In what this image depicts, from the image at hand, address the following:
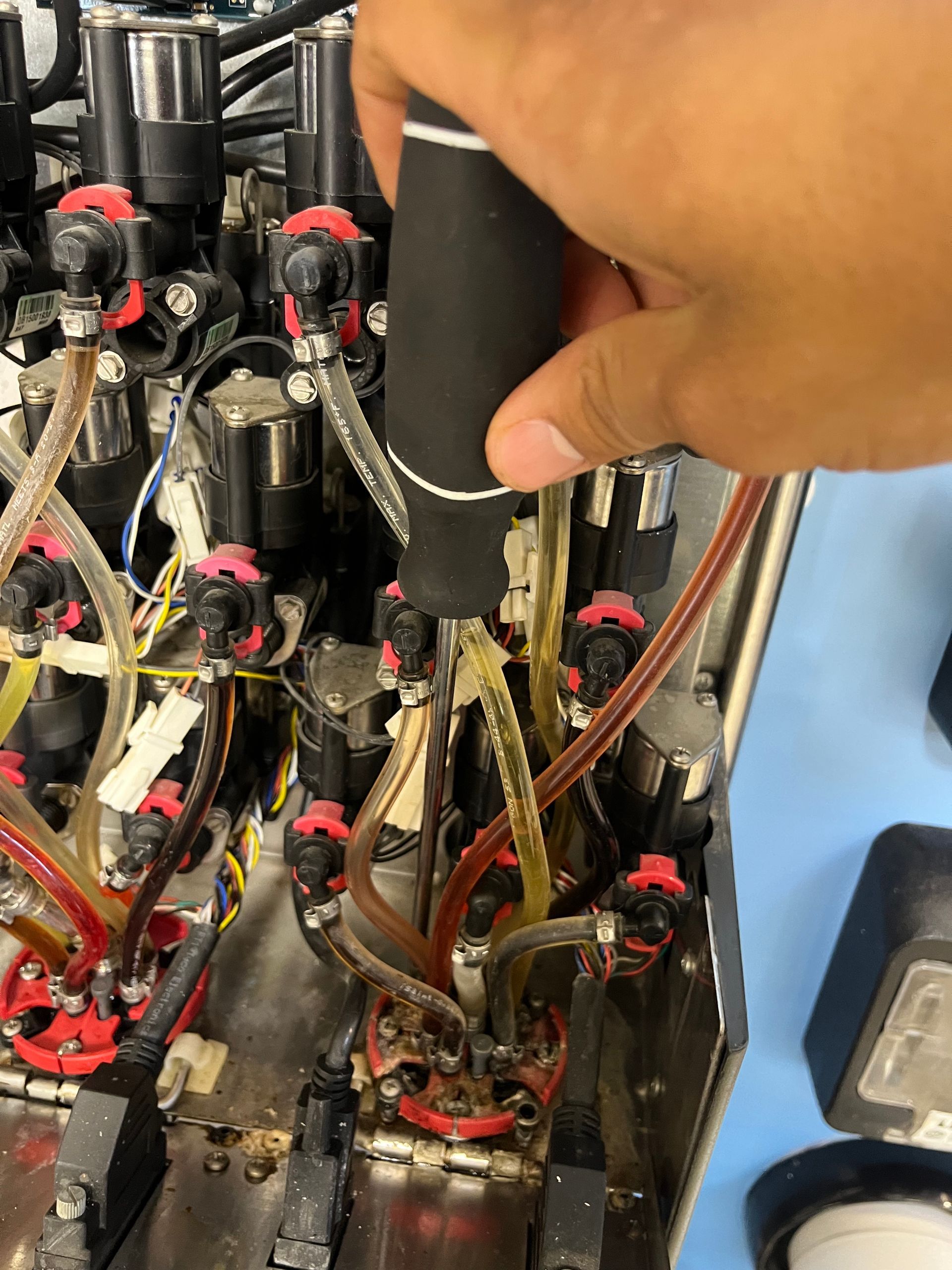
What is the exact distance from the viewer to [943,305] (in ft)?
0.80

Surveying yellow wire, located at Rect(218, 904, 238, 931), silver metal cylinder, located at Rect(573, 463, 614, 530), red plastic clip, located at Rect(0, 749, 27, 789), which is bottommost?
yellow wire, located at Rect(218, 904, 238, 931)

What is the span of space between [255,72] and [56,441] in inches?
16.1

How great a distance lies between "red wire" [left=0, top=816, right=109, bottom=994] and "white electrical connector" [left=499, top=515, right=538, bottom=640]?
407mm

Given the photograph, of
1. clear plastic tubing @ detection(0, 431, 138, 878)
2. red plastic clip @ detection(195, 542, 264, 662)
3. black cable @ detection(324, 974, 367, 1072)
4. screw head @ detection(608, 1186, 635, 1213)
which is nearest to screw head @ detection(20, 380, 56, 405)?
A: clear plastic tubing @ detection(0, 431, 138, 878)

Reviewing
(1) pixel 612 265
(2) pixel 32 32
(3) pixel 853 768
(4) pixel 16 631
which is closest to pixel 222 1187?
(4) pixel 16 631

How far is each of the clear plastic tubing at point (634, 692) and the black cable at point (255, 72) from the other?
56 centimetres

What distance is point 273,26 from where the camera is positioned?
749 mm

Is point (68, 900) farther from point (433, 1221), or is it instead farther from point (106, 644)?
point (433, 1221)

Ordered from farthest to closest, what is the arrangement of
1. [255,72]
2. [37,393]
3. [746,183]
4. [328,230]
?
[255,72]
[37,393]
[328,230]
[746,183]

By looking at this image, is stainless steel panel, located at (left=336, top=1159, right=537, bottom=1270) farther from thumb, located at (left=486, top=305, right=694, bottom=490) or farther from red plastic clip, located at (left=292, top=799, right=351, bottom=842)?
thumb, located at (left=486, top=305, right=694, bottom=490)

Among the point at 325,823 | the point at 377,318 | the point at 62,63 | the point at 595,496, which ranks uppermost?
the point at 62,63

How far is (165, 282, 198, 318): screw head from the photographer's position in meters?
0.63

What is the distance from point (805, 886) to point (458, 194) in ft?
1.81

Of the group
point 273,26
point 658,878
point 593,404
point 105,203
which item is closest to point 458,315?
point 593,404
